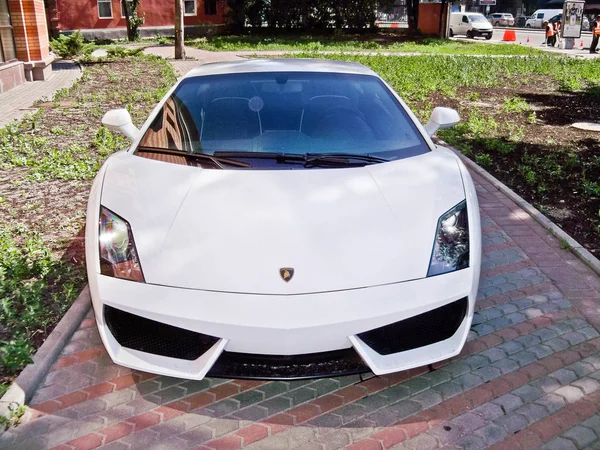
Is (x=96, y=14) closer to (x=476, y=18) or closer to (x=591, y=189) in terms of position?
(x=476, y=18)

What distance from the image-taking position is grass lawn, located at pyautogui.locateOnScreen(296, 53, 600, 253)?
19.8 ft

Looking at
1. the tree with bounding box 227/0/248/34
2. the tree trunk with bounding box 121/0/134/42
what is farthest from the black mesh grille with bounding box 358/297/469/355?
the tree with bounding box 227/0/248/34

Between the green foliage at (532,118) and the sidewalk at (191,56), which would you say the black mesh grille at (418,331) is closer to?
the green foliage at (532,118)

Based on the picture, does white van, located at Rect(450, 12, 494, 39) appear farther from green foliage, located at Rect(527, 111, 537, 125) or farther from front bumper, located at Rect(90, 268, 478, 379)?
front bumper, located at Rect(90, 268, 478, 379)

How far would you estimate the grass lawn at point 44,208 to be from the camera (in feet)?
11.8

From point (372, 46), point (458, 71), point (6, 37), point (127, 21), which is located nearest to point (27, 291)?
point (6, 37)

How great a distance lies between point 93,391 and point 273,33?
3375 cm

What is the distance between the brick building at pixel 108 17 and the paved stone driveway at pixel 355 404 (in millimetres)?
32597

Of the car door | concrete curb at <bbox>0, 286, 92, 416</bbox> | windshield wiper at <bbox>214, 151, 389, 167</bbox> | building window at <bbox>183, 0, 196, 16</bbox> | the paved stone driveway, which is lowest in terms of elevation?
the paved stone driveway

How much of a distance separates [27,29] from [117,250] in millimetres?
13912

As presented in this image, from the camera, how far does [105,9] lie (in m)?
33.3

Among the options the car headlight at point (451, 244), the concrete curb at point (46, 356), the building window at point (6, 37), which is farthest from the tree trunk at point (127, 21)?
the car headlight at point (451, 244)

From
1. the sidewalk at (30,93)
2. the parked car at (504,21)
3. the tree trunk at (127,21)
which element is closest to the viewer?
the sidewalk at (30,93)

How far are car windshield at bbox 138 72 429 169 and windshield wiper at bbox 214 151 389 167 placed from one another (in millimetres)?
16
